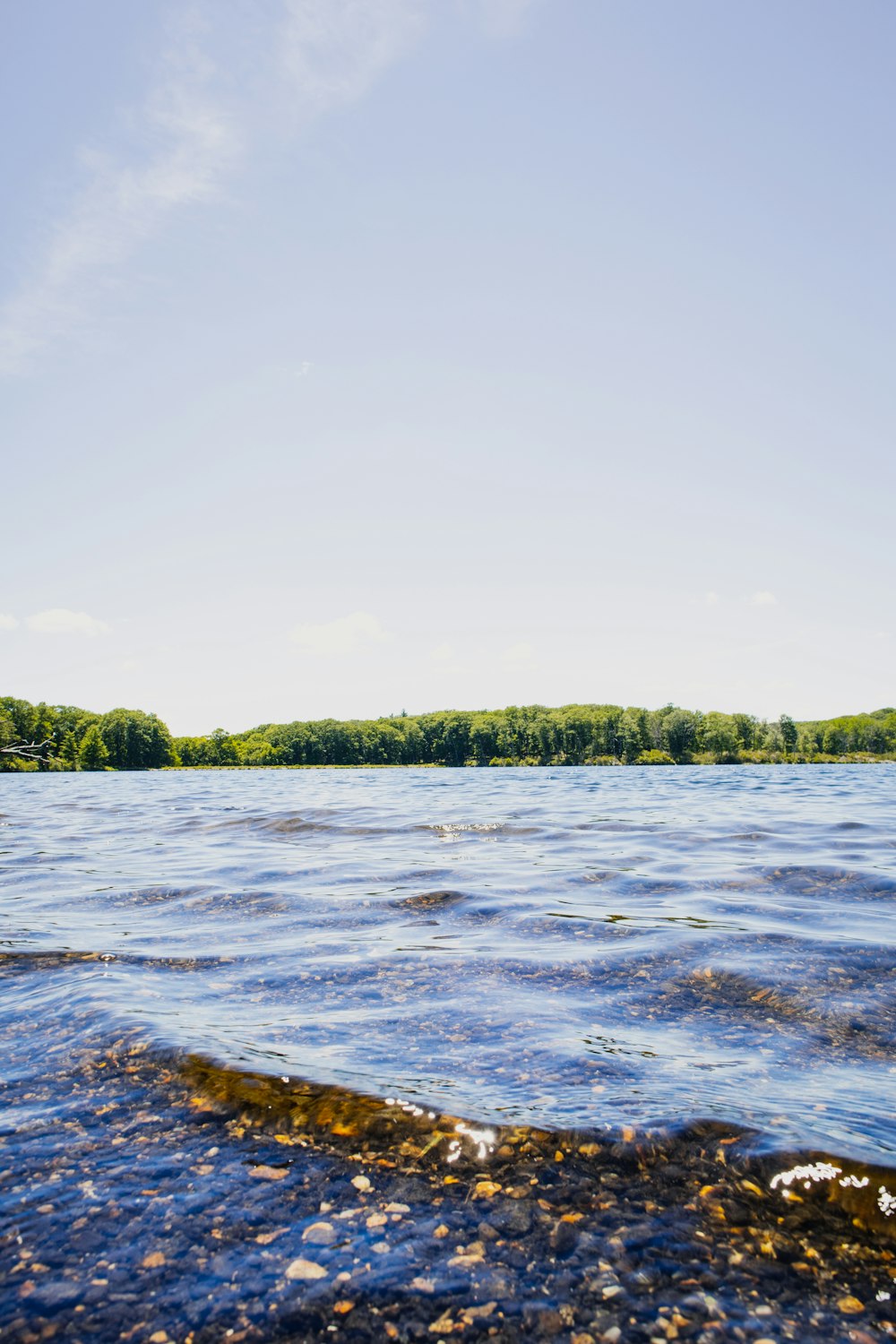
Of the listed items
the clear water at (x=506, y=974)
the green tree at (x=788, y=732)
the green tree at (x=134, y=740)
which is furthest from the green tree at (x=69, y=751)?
the green tree at (x=788, y=732)

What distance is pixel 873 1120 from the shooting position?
4340 millimetres

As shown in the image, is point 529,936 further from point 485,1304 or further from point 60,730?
point 60,730

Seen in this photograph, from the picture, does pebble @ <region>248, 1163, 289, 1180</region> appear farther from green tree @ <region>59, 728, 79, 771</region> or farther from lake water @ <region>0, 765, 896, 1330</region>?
green tree @ <region>59, 728, 79, 771</region>

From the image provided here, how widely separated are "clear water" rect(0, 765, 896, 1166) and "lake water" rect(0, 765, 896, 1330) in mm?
32

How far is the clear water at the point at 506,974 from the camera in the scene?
16.0 feet

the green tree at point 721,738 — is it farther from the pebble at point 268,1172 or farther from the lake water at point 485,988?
the pebble at point 268,1172

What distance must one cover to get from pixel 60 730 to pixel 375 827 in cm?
15728

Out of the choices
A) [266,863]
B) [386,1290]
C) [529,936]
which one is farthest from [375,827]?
[386,1290]

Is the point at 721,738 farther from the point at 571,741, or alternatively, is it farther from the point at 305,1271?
the point at 305,1271

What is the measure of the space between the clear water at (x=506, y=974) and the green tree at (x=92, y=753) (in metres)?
146

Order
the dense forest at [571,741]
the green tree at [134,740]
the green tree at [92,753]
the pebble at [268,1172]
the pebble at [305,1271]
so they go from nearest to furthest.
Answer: the pebble at [305,1271] → the pebble at [268,1172] → the green tree at [92,753] → the dense forest at [571,741] → the green tree at [134,740]

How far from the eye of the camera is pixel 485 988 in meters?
7.07

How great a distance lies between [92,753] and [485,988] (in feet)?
529

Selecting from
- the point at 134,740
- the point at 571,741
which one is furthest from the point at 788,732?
the point at 134,740
